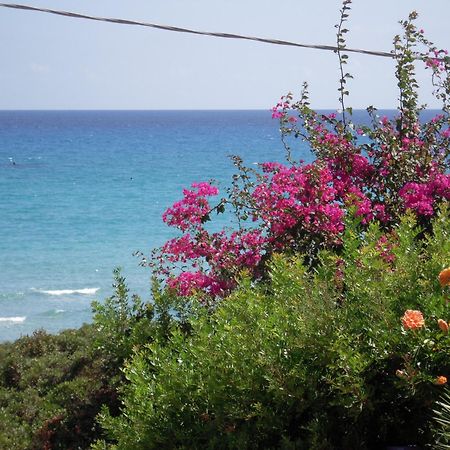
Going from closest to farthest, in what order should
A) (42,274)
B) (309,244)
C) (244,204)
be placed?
(309,244), (244,204), (42,274)

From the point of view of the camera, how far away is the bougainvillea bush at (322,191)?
24.6 feet

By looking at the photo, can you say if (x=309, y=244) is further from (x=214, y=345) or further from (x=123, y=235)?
(x=123, y=235)

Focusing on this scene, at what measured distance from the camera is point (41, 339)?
32.0 ft

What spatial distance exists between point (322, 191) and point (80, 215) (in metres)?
25.7

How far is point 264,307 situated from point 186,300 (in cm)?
237

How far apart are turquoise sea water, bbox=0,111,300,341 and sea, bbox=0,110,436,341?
1.2 inches

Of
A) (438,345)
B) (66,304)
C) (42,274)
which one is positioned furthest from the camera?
(42,274)

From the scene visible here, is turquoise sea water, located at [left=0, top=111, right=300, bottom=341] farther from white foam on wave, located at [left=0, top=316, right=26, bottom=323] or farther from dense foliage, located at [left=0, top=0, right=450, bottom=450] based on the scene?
dense foliage, located at [left=0, top=0, right=450, bottom=450]

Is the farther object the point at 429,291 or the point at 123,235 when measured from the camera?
the point at 123,235

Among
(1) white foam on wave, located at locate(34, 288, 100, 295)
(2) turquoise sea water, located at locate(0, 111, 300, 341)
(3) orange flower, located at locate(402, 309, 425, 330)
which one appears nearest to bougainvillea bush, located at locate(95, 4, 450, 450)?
(3) orange flower, located at locate(402, 309, 425, 330)

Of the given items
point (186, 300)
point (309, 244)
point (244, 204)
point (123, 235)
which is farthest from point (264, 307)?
point (123, 235)

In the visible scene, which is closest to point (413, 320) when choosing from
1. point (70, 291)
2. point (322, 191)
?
point (322, 191)

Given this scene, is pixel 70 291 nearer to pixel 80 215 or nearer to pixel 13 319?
pixel 13 319

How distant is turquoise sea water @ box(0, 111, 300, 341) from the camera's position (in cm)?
1819
